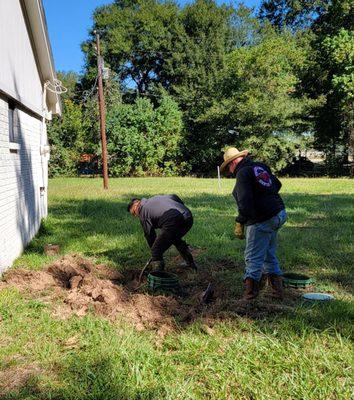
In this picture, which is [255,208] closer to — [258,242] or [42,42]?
[258,242]

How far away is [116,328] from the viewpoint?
435 cm

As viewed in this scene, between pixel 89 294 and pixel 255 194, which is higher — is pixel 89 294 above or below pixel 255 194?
below

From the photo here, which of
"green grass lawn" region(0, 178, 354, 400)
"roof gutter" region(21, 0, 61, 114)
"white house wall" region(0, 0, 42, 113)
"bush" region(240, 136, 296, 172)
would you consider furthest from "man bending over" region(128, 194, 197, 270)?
"bush" region(240, 136, 296, 172)

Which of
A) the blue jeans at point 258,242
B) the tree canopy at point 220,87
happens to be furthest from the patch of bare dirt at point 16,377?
the tree canopy at point 220,87

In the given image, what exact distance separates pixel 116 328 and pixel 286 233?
5400mm

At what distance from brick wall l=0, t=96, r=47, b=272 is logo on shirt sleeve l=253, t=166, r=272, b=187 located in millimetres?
3701

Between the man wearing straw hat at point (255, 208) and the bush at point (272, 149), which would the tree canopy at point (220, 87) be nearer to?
the bush at point (272, 149)

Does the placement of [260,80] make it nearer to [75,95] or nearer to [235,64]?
[235,64]

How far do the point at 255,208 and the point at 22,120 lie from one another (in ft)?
18.6

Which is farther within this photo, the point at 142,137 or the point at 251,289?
the point at 142,137

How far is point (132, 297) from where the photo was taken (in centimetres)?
502

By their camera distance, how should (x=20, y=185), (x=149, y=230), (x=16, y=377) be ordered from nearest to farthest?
(x=16, y=377), (x=149, y=230), (x=20, y=185)

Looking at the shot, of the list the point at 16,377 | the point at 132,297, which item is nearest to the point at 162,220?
the point at 132,297

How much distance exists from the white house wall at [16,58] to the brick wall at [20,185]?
13.4 inches
